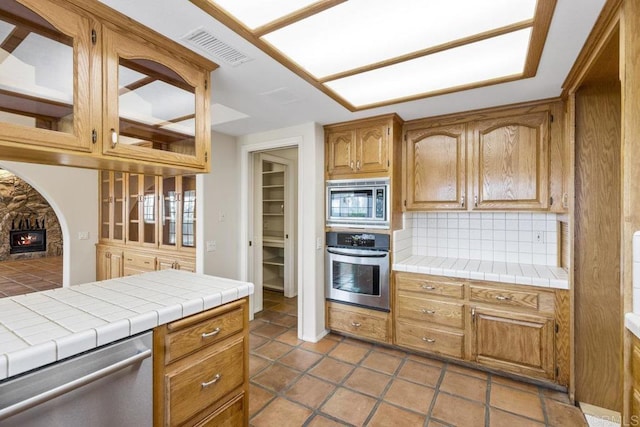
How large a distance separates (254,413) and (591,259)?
2446 mm

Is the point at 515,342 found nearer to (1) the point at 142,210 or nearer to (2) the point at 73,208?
(1) the point at 142,210

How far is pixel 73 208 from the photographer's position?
13.7 ft

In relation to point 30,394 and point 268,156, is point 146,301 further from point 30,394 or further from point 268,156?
point 268,156

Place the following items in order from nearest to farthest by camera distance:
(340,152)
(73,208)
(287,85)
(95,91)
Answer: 1. (95,91)
2. (287,85)
3. (340,152)
4. (73,208)

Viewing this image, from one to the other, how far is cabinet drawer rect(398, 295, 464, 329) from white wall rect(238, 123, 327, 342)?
833mm

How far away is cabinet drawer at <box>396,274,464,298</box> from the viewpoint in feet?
8.23

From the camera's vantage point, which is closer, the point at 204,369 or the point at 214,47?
the point at 204,369

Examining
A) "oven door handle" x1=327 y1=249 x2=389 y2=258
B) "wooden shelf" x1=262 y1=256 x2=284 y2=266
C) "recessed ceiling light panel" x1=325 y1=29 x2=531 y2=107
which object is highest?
"recessed ceiling light panel" x1=325 y1=29 x2=531 y2=107

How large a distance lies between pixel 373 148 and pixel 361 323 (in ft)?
5.66

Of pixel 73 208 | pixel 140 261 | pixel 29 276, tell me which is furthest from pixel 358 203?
pixel 29 276

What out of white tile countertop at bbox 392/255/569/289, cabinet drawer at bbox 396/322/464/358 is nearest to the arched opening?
cabinet drawer at bbox 396/322/464/358

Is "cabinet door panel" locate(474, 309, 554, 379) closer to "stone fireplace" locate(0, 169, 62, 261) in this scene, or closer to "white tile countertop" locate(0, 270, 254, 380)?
"white tile countertop" locate(0, 270, 254, 380)

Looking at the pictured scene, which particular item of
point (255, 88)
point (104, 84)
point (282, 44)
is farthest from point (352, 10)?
point (104, 84)

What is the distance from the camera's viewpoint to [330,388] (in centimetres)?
222
